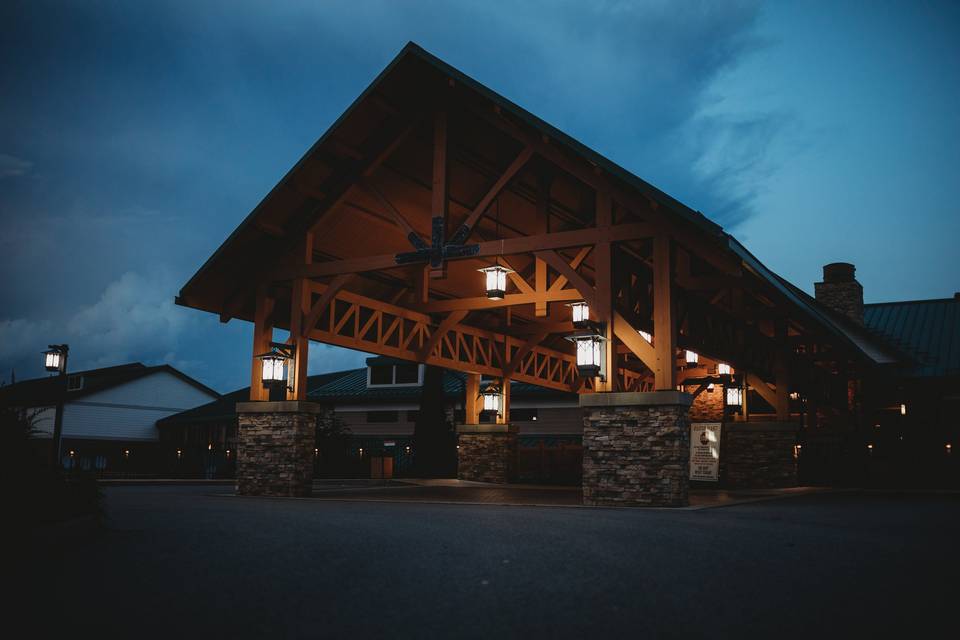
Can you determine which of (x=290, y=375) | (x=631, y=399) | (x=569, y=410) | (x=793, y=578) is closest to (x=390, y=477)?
(x=569, y=410)

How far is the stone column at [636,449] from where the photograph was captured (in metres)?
14.4

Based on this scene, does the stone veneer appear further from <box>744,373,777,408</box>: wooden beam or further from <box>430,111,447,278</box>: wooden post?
<box>430,111,447,278</box>: wooden post

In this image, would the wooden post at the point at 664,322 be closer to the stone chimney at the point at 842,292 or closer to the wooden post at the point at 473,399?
the wooden post at the point at 473,399

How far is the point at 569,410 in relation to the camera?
35969mm

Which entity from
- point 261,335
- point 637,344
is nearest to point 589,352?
point 637,344

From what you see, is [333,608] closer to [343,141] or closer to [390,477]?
[343,141]

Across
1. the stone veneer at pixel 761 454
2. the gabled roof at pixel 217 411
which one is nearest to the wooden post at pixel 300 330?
the stone veneer at pixel 761 454

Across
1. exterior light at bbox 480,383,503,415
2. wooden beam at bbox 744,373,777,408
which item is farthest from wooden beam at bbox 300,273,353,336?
wooden beam at bbox 744,373,777,408

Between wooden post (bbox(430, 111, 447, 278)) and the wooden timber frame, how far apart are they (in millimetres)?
31

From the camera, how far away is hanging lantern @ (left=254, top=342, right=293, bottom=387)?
60.2ft

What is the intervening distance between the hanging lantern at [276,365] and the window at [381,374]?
21.7 metres

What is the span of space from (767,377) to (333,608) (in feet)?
69.3

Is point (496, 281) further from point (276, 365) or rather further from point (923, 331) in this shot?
point (923, 331)

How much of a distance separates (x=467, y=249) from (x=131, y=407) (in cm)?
3571
